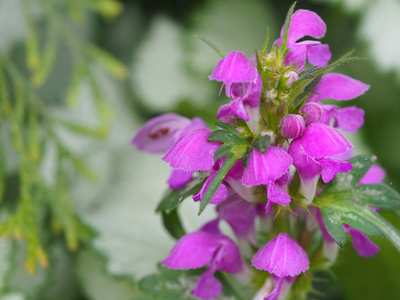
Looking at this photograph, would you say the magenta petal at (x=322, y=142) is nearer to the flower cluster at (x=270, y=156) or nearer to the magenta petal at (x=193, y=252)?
the flower cluster at (x=270, y=156)

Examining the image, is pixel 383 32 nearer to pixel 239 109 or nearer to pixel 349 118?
pixel 349 118

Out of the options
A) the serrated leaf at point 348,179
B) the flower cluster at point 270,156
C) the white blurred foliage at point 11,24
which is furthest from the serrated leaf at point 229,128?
the white blurred foliage at point 11,24

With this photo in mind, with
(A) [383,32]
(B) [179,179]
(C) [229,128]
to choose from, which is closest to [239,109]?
(C) [229,128]

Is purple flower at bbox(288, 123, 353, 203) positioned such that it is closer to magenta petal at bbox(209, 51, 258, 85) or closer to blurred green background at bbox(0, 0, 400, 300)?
magenta petal at bbox(209, 51, 258, 85)

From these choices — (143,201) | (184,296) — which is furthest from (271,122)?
(143,201)

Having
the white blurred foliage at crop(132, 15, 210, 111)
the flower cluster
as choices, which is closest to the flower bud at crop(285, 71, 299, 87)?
the flower cluster

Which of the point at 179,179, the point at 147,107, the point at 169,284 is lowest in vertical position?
the point at 147,107

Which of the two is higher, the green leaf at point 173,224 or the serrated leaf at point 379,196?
the serrated leaf at point 379,196
